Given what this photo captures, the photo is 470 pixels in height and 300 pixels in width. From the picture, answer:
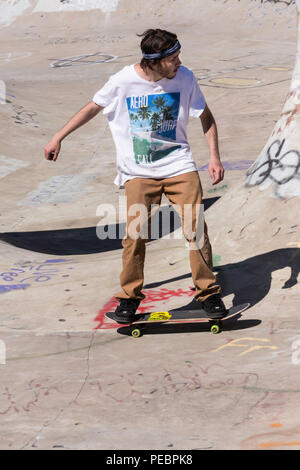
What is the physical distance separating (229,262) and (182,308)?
1.07m

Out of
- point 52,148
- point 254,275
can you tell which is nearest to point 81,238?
point 254,275

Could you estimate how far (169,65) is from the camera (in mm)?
5059

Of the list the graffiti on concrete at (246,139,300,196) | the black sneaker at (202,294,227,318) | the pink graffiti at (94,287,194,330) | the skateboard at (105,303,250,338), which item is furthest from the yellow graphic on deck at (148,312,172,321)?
the graffiti on concrete at (246,139,300,196)

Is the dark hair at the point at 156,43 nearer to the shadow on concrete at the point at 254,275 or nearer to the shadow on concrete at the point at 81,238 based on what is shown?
the shadow on concrete at the point at 254,275

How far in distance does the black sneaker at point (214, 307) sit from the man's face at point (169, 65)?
1.63 m

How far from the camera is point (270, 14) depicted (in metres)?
32.3

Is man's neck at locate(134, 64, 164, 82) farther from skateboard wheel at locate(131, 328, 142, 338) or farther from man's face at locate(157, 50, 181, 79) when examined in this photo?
skateboard wheel at locate(131, 328, 142, 338)

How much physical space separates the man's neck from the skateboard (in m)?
1.72

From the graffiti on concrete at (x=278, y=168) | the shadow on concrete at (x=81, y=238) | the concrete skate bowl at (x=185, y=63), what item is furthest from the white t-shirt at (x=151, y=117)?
the shadow on concrete at (x=81, y=238)

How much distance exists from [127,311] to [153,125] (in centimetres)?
138

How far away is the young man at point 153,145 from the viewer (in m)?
Answer: 5.18

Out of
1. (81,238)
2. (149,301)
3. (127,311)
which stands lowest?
(81,238)

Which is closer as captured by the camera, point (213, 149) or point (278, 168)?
point (213, 149)

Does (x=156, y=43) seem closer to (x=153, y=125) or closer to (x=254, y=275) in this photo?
(x=153, y=125)
